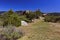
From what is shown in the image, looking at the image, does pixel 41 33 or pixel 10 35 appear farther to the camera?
pixel 41 33

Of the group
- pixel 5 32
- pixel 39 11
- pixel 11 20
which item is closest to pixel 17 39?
pixel 5 32

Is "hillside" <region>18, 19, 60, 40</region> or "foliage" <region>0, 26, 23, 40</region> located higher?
"foliage" <region>0, 26, 23, 40</region>

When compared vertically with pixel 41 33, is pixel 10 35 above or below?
above

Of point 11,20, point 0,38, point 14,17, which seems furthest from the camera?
point 14,17

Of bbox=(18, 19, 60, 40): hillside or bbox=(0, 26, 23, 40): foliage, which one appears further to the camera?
bbox=(18, 19, 60, 40): hillside

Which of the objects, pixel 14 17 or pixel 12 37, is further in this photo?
pixel 14 17

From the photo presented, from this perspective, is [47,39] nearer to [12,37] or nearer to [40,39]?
[40,39]

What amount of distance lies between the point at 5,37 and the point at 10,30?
3.47 feet

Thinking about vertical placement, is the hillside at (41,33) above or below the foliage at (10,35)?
below

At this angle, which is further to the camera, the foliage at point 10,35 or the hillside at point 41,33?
the hillside at point 41,33

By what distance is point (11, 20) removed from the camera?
14703 mm

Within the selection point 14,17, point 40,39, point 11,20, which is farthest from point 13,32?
point 14,17

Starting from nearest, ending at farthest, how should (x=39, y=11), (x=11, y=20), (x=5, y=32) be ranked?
1. (x=5, y=32)
2. (x=11, y=20)
3. (x=39, y=11)

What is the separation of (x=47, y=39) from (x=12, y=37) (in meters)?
2.11
